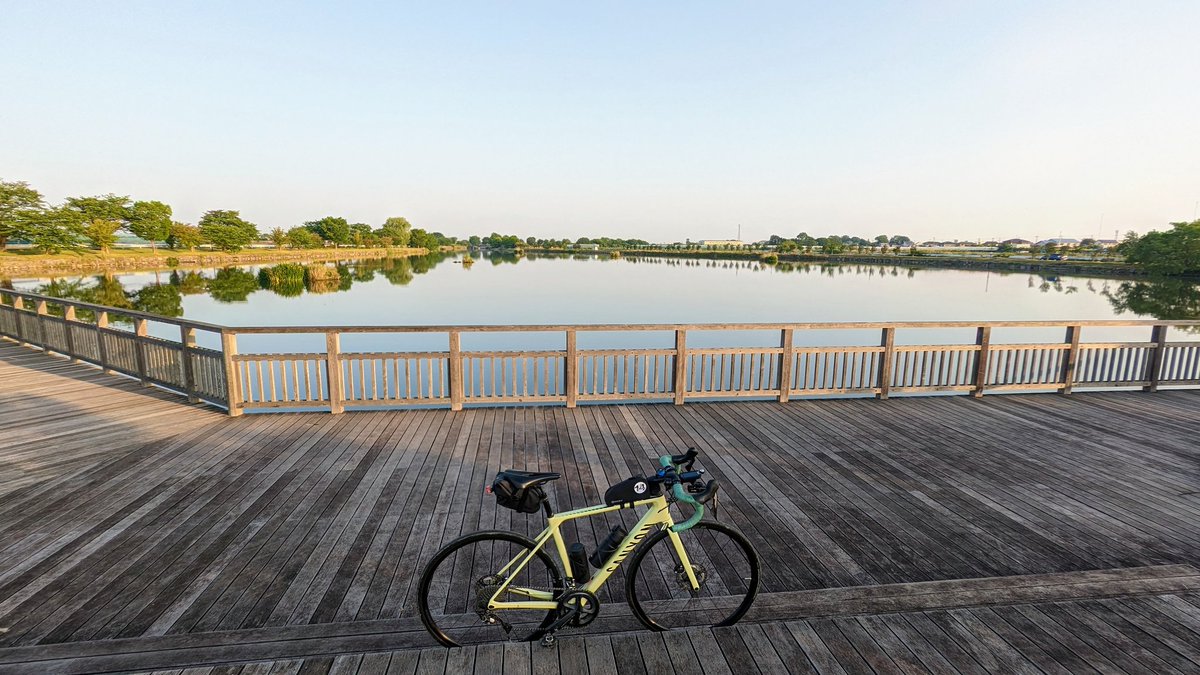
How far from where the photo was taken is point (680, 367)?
6828mm

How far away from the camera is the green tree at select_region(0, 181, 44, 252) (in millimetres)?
48562

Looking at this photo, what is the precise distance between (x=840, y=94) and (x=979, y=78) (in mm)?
4963

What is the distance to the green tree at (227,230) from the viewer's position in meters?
87.9

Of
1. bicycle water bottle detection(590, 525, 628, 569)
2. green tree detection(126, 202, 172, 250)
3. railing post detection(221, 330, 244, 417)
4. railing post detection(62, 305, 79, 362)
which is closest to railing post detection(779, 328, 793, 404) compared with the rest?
bicycle water bottle detection(590, 525, 628, 569)

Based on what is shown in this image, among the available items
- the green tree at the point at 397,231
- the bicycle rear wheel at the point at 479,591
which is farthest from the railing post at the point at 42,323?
the green tree at the point at 397,231

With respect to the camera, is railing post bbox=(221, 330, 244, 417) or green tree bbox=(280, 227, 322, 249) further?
green tree bbox=(280, 227, 322, 249)

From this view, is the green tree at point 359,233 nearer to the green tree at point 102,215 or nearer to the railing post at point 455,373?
the green tree at point 102,215

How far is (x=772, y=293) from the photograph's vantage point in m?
42.8

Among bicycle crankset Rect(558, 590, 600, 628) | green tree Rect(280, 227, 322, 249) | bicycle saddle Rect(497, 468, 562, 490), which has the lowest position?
bicycle crankset Rect(558, 590, 600, 628)

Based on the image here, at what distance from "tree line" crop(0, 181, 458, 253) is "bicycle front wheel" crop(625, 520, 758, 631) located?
74.6 meters

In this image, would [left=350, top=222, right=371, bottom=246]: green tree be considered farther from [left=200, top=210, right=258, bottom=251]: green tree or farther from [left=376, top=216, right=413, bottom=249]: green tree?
[left=200, top=210, right=258, bottom=251]: green tree

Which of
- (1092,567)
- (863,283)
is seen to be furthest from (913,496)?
(863,283)

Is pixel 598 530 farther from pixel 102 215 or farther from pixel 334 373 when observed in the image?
pixel 102 215

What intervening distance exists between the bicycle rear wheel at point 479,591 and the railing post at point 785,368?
4.98 metres
